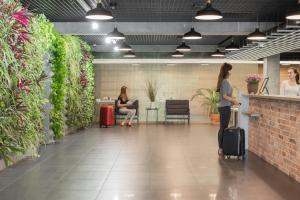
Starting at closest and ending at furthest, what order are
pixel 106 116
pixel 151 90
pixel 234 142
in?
pixel 234 142 < pixel 106 116 < pixel 151 90

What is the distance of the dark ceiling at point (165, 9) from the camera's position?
365 inches

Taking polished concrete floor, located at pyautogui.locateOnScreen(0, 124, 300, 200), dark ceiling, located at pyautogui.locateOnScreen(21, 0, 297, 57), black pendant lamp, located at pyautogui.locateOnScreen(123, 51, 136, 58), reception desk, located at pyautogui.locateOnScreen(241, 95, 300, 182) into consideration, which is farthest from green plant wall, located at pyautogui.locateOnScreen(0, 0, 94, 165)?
black pendant lamp, located at pyautogui.locateOnScreen(123, 51, 136, 58)

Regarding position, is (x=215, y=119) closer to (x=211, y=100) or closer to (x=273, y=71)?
(x=211, y=100)

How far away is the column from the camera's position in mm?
15633

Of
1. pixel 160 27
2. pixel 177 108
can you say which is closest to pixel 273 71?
pixel 177 108

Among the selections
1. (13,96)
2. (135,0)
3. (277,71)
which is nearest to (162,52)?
(277,71)

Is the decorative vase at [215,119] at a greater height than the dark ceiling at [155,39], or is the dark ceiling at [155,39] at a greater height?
the dark ceiling at [155,39]

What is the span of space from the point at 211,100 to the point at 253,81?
29.0ft

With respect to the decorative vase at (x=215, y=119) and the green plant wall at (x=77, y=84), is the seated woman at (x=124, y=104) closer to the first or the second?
the green plant wall at (x=77, y=84)

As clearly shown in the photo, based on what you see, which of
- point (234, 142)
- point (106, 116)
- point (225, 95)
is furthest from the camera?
point (106, 116)

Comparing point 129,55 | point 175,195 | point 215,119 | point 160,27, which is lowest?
point 175,195

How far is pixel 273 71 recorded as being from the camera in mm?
15938

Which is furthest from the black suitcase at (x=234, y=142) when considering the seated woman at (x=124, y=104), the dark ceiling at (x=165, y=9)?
the seated woman at (x=124, y=104)

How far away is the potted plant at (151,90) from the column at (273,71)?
4.44 metres
